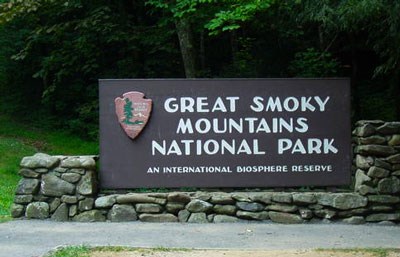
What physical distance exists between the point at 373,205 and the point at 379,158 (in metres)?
0.76

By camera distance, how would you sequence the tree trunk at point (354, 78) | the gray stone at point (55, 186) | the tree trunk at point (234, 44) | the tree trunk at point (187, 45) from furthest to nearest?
the tree trunk at point (234, 44), the tree trunk at point (354, 78), the tree trunk at point (187, 45), the gray stone at point (55, 186)

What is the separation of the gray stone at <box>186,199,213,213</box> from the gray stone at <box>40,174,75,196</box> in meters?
1.93

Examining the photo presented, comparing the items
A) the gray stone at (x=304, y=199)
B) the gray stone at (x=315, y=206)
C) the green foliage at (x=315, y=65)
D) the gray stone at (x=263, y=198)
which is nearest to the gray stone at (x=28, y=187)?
the gray stone at (x=263, y=198)

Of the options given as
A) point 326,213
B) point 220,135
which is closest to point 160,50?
point 220,135

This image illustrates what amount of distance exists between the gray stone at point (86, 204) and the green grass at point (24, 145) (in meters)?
5.30

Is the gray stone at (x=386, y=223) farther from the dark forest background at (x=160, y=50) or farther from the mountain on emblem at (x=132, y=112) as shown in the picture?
the dark forest background at (x=160, y=50)

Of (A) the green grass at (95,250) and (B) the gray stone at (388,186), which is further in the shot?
(B) the gray stone at (388,186)

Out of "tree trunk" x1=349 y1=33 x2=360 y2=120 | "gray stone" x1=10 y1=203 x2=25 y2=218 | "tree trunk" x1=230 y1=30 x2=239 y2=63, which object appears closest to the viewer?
"gray stone" x1=10 y1=203 x2=25 y2=218

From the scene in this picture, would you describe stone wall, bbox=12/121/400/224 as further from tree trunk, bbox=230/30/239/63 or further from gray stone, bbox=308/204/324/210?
tree trunk, bbox=230/30/239/63

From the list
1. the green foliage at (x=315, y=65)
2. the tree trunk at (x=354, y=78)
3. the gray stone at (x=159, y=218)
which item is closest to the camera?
the gray stone at (x=159, y=218)

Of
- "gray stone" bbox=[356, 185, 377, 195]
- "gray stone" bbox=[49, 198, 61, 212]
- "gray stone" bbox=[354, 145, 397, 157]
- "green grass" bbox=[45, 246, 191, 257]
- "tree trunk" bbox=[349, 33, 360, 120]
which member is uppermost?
"tree trunk" bbox=[349, 33, 360, 120]

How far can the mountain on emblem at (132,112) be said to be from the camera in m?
9.92

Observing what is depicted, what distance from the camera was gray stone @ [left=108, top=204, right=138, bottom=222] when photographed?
9797 millimetres

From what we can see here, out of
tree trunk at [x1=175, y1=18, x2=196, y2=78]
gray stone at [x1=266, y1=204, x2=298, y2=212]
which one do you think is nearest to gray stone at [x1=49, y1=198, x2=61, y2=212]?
gray stone at [x1=266, y1=204, x2=298, y2=212]
